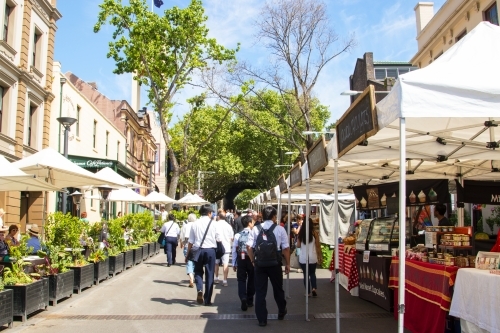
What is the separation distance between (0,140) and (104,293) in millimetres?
10422

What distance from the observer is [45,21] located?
23.5 m

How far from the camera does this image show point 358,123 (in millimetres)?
5789

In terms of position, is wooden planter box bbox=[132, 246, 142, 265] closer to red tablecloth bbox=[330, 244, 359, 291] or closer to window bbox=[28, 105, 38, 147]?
window bbox=[28, 105, 38, 147]

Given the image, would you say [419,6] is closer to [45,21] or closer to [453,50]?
[45,21]

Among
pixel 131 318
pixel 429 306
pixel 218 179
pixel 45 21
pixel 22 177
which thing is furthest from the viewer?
pixel 218 179

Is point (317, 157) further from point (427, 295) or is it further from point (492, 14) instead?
point (492, 14)

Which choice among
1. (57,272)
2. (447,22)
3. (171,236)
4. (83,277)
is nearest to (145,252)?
(171,236)

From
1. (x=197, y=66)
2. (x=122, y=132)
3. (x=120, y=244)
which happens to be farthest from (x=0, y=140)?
(x=122, y=132)

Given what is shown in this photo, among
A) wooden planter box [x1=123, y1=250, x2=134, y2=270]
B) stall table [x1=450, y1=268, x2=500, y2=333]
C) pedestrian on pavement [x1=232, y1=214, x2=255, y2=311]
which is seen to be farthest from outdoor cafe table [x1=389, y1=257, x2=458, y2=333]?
wooden planter box [x1=123, y1=250, x2=134, y2=270]

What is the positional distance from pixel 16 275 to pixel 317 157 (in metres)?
5.42

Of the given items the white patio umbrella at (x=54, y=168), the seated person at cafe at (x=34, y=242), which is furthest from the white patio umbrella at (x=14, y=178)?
the seated person at cafe at (x=34, y=242)

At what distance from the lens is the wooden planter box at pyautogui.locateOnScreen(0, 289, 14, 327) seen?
7.27 metres

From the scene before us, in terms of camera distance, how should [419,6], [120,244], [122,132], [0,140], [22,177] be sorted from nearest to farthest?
[22,177], [120,244], [0,140], [419,6], [122,132]

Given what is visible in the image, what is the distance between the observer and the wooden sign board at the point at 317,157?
7.71 meters
